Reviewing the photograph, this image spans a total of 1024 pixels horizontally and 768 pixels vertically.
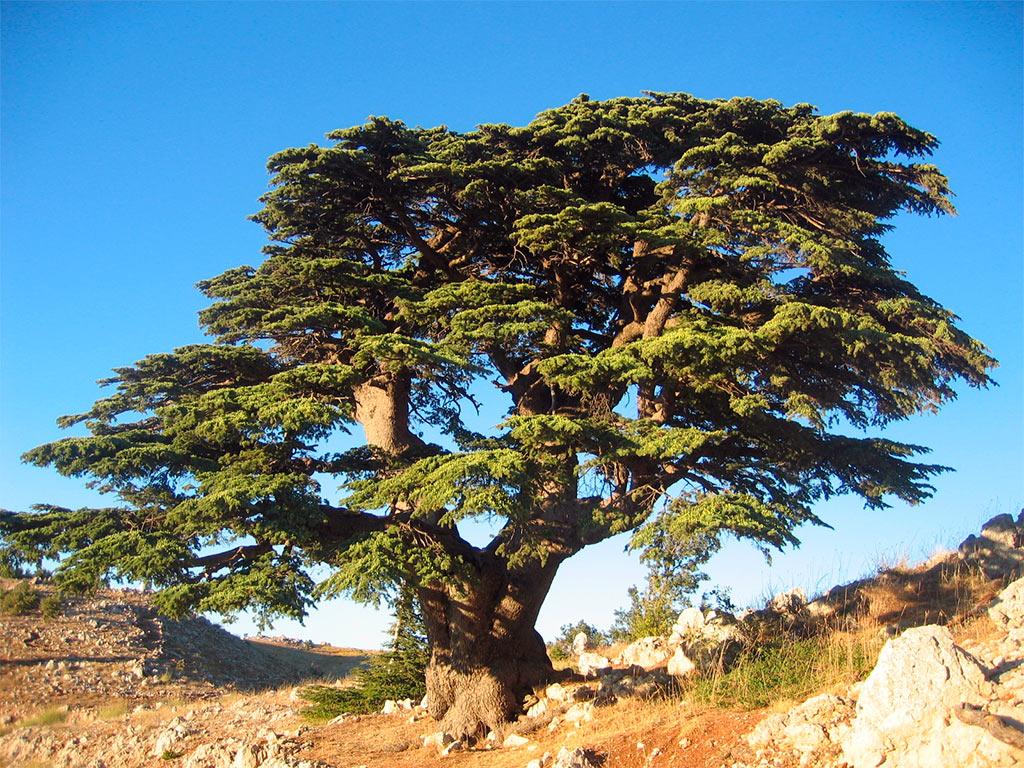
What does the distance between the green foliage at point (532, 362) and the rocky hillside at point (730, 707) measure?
168cm

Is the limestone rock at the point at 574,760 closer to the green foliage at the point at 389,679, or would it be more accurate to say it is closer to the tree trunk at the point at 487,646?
the tree trunk at the point at 487,646

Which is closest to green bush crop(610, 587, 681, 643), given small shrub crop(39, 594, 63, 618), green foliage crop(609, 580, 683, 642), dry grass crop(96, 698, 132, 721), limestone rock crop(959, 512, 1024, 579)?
green foliage crop(609, 580, 683, 642)

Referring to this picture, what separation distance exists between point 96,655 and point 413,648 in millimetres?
11183

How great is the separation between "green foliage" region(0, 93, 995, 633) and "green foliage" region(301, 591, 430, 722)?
3.20 metres

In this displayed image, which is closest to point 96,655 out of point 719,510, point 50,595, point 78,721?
point 50,595

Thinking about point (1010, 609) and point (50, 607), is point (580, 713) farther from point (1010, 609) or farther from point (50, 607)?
point (50, 607)

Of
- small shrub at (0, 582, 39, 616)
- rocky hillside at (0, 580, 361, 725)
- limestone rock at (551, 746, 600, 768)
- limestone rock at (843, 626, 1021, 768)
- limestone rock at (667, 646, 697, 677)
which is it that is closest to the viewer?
limestone rock at (843, 626, 1021, 768)

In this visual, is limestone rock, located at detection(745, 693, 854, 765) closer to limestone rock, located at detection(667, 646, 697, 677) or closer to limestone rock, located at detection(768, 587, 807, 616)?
limestone rock, located at detection(667, 646, 697, 677)

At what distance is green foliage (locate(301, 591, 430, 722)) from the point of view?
49.0 ft

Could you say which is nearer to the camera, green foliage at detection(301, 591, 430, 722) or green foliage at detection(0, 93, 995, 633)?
green foliage at detection(0, 93, 995, 633)

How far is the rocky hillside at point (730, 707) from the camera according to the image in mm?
7117

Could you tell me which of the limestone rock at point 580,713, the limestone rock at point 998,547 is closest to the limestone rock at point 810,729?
the limestone rock at point 580,713

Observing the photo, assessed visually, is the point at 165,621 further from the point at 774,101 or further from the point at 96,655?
the point at 774,101

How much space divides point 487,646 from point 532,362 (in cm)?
460
